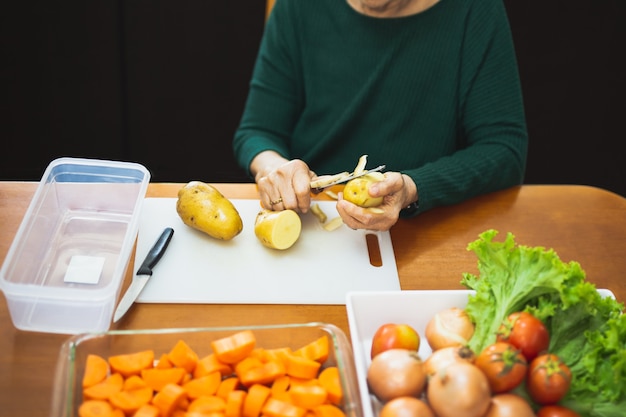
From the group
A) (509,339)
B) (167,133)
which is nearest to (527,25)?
(167,133)

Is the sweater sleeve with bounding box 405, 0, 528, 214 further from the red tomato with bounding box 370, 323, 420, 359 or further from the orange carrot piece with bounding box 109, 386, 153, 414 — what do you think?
the orange carrot piece with bounding box 109, 386, 153, 414

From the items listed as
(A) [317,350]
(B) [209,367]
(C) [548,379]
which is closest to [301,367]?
(A) [317,350]

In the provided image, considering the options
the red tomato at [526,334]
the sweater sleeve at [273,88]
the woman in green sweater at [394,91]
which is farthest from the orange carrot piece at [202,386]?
the sweater sleeve at [273,88]

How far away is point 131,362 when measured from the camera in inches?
34.9

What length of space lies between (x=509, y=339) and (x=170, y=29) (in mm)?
1966

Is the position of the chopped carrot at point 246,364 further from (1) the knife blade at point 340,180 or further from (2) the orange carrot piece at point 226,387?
(1) the knife blade at point 340,180

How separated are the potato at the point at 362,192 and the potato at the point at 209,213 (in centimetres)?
23

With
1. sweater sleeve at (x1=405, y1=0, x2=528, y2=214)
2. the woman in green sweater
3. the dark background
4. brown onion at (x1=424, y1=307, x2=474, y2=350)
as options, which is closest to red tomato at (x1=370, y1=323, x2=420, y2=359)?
brown onion at (x1=424, y1=307, x2=474, y2=350)

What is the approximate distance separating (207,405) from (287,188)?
21.0 inches

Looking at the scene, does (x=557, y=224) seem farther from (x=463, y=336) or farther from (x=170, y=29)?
(x=170, y=29)

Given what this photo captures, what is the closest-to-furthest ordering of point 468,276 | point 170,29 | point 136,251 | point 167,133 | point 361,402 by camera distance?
point 361,402
point 468,276
point 136,251
point 170,29
point 167,133

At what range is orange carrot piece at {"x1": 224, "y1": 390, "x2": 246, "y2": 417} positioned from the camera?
843 millimetres

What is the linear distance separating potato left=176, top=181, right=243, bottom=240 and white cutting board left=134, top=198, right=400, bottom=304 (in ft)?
0.11

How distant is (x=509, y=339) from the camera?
870 mm
